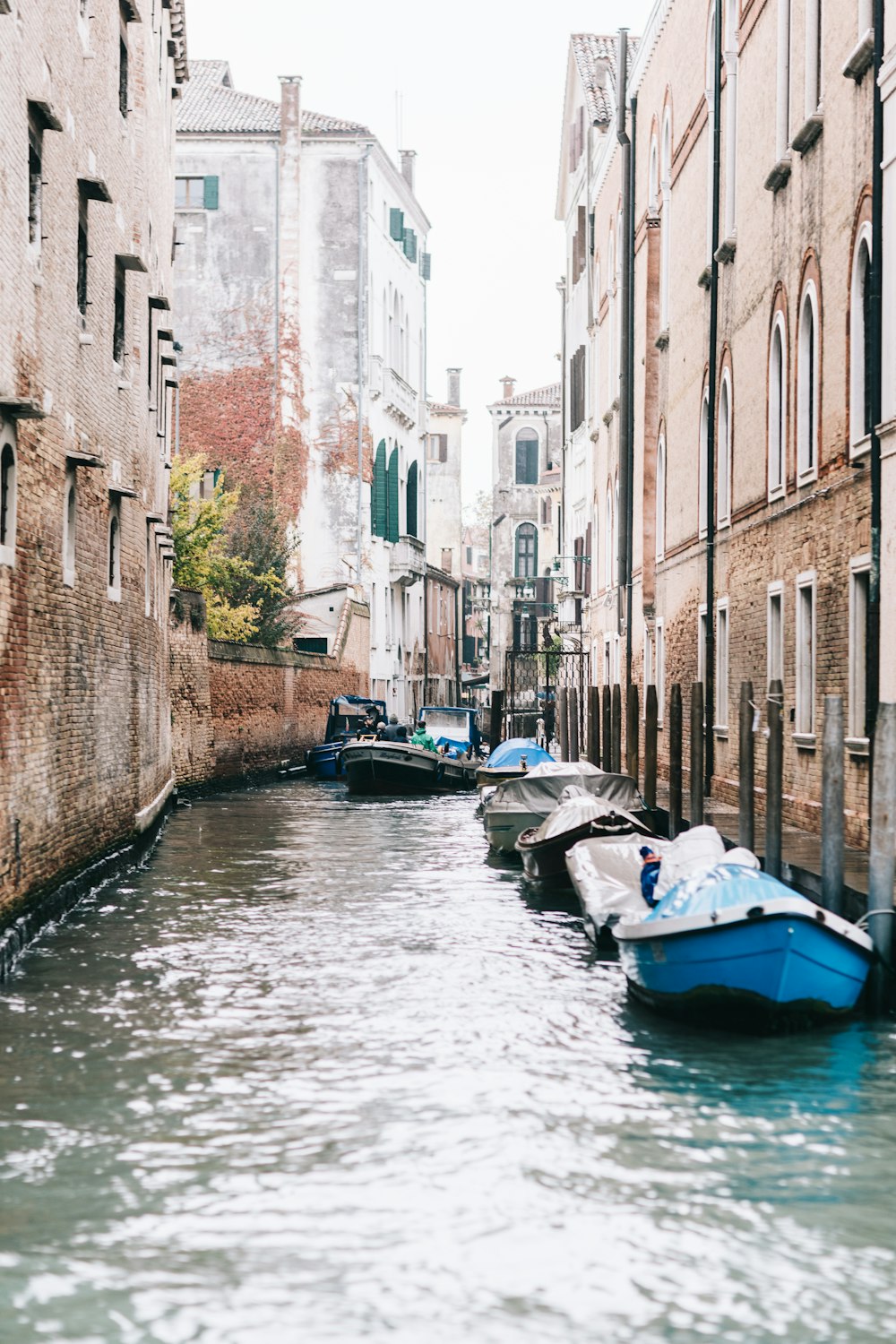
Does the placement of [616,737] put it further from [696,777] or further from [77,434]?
[77,434]

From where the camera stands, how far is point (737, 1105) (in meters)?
7.64

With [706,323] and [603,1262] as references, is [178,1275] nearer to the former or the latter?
[603,1262]

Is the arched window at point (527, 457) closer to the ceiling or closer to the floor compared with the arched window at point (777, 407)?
closer to the ceiling

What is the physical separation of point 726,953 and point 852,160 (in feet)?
22.3

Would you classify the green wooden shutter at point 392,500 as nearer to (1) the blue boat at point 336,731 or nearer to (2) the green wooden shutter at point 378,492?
(2) the green wooden shutter at point 378,492

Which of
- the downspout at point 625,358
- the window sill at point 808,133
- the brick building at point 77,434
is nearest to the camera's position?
the brick building at point 77,434

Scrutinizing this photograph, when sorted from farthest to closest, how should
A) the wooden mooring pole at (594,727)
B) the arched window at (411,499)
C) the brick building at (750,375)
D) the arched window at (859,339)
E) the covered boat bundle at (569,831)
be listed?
the arched window at (411,499) < the wooden mooring pole at (594,727) < the covered boat bundle at (569,831) < the brick building at (750,375) < the arched window at (859,339)

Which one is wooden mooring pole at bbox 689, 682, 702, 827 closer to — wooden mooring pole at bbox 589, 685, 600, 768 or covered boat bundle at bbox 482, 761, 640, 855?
covered boat bundle at bbox 482, 761, 640, 855

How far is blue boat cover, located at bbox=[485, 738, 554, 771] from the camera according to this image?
77.6 feet

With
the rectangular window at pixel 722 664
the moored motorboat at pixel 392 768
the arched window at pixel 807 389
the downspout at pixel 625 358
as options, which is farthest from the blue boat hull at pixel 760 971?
the moored motorboat at pixel 392 768

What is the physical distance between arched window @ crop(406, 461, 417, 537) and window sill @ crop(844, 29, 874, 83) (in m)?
30.8

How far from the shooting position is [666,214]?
23.6m

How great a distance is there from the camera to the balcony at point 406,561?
41531 millimetres

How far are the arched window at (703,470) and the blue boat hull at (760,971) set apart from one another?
440 inches
